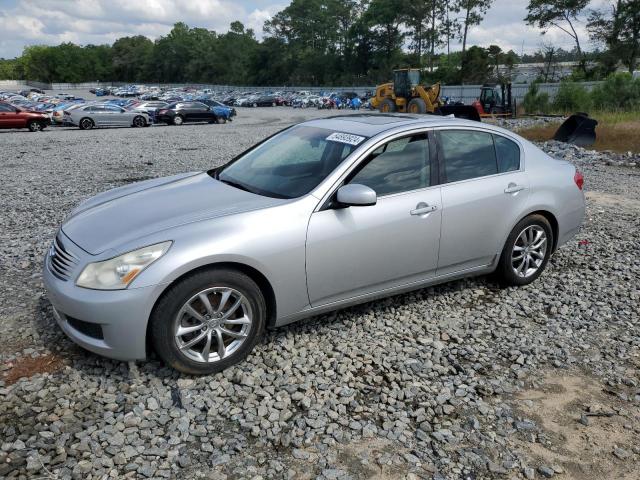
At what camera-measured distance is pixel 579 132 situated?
17797 millimetres

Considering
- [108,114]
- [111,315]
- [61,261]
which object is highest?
[108,114]

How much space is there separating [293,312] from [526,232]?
2514 millimetres

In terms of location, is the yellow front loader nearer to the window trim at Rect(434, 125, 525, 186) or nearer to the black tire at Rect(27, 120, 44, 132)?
the black tire at Rect(27, 120, 44, 132)

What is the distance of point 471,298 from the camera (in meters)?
5.00

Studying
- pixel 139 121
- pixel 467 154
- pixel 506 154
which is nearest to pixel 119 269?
pixel 467 154

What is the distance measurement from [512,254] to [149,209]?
127 inches

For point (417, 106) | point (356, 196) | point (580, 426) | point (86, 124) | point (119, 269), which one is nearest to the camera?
point (580, 426)

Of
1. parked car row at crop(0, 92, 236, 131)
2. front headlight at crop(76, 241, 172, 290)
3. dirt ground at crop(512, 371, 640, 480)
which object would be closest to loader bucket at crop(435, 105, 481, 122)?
parked car row at crop(0, 92, 236, 131)

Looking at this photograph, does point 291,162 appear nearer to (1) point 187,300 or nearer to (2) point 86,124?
(1) point 187,300

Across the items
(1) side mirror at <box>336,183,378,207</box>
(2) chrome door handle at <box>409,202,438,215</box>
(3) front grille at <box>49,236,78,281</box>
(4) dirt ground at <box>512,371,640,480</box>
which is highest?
(1) side mirror at <box>336,183,378,207</box>

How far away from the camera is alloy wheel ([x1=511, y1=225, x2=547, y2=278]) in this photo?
5070 mm

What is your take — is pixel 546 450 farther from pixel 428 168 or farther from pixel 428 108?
pixel 428 108

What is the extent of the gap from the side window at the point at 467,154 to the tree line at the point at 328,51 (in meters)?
58.7

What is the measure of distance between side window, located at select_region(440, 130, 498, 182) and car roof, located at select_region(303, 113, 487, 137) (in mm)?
121
